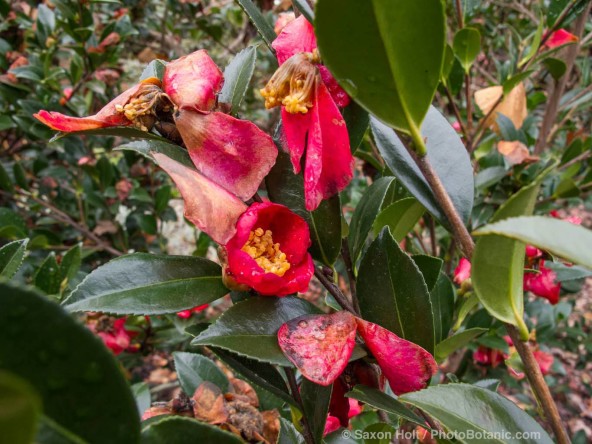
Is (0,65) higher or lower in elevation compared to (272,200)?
lower

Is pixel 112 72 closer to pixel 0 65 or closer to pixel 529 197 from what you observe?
pixel 0 65

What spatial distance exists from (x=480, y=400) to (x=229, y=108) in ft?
1.27

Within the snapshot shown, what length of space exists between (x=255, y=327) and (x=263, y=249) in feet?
0.29

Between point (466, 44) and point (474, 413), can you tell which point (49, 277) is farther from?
point (466, 44)

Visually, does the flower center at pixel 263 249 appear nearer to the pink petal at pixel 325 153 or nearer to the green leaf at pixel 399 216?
the pink petal at pixel 325 153

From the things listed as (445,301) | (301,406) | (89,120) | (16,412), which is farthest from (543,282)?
(16,412)

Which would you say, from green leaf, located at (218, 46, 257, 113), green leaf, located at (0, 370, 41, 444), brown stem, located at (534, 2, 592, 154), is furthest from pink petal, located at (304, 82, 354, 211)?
brown stem, located at (534, 2, 592, 154)

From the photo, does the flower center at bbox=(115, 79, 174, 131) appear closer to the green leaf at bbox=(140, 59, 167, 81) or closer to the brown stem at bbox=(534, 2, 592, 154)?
the green leaf at bbox=(140, 59, 167, 81)

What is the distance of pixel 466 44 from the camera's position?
1.15 meters

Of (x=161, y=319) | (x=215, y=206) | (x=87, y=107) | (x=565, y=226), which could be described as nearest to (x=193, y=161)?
(x=215, y=206)

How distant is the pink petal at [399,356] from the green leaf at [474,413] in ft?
0.14

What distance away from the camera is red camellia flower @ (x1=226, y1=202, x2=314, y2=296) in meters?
0.48

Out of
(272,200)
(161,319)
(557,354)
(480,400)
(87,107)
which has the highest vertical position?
(272,200)

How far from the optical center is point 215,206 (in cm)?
45
